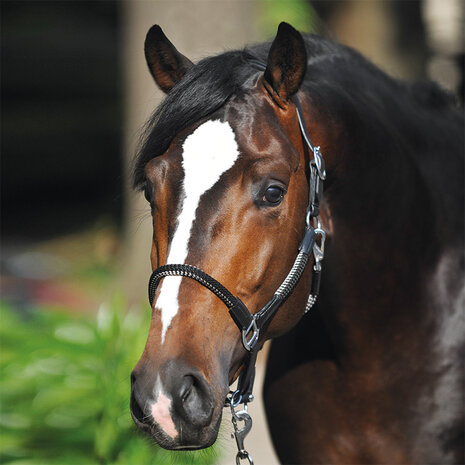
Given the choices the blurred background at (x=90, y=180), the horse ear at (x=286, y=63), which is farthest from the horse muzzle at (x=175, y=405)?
the horse ear at (x=286, y=63)

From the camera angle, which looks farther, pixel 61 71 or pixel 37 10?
pixel 61 71

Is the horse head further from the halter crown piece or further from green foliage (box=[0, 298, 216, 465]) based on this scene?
green foliage (box=[0, 298, 216, 465])

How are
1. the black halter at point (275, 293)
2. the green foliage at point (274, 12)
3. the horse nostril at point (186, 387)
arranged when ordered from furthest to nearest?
the green foliage at point (274, 12), the black halter at point (275, 293), the horse nostril at point (186, 387)

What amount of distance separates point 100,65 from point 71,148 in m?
1.69

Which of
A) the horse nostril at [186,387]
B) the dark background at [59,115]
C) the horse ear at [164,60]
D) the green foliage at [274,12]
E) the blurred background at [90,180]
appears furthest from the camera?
the dark background at [59,115]

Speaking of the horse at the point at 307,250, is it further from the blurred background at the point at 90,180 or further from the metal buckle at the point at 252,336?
the blurred background at the point at 90,180

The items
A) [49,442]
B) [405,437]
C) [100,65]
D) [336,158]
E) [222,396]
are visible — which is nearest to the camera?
[222,396]

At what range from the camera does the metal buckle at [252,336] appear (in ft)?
6.03

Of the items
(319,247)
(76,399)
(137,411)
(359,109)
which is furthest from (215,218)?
(76,399)

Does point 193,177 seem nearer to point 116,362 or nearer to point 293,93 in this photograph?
point 293,93

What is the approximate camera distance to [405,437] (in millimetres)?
2387

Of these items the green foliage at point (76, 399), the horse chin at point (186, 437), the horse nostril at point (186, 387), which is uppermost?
the horse nostril at point (186, 387)

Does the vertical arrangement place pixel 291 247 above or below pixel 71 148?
below

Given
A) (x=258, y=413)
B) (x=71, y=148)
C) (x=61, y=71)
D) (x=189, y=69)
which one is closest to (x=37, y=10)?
(x=61, y=71)
